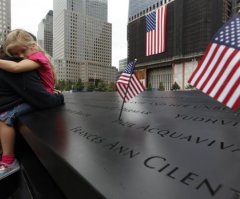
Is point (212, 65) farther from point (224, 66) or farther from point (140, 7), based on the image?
point (140, 7)

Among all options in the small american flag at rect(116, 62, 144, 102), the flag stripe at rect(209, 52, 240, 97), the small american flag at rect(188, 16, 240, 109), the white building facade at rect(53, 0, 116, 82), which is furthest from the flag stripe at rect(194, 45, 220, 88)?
the white building facade at rect(53, 0, 116, 82)

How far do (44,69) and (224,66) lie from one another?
208 cm

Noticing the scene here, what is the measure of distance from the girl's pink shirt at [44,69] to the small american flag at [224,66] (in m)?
1.78

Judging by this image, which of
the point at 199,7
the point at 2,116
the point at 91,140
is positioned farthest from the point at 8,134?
the point at 199,7

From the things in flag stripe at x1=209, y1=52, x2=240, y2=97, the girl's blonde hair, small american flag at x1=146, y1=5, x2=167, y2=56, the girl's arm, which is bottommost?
flag stripe at x1=209, y1=52, x2=240, y2=97

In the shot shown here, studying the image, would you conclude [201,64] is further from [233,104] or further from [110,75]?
[110,75]

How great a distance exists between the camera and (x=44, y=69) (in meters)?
3.19

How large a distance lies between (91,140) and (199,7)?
65.6 m

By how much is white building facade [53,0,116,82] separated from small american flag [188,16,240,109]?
98262 millimetres

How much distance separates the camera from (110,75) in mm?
113312

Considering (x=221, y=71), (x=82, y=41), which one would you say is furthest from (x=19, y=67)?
(x=82, y=41)

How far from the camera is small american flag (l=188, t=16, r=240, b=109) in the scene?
1.72m

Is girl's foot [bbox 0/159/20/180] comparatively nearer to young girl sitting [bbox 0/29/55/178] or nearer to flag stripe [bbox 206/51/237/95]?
young girl sitting [bbox 0/29/55/178]

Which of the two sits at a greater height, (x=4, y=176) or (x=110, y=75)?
(x=110, y=75)
